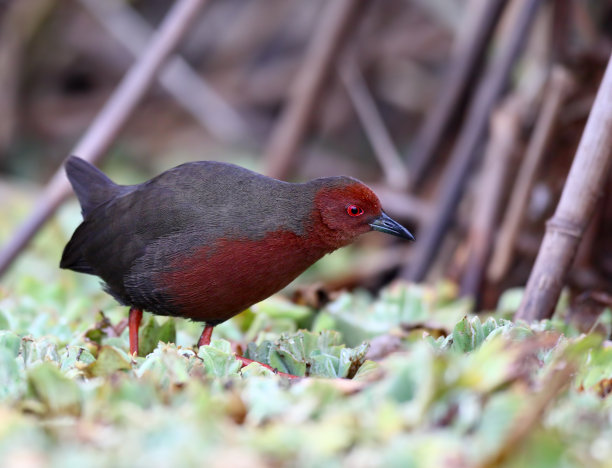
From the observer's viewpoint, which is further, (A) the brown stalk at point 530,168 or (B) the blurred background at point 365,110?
(B) the blurred background at point 365,110

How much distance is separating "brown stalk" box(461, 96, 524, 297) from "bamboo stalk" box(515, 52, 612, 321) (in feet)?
4.49

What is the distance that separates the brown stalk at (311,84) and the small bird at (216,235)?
250cm

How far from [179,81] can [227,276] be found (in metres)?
4.09

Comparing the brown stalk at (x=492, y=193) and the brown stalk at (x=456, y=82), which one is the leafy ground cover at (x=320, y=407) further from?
the brown stalk at (x=456, y=82)

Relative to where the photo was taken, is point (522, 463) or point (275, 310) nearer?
point (522, 463)

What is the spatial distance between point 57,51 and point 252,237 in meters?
5.24

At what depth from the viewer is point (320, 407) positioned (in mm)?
1699

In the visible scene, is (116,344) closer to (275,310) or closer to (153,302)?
(153,302)

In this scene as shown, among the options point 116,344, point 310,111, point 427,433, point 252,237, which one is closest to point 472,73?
point 310,111

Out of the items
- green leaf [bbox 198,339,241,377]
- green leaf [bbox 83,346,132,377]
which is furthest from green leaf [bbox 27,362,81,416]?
green leaf [bbox 198,339,241,377]

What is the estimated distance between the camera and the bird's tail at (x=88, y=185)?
3.51 meters

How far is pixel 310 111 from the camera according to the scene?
5.64 meters

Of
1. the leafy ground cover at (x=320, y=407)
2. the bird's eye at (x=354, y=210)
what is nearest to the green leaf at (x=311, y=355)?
the leafy ground cover at (x=320, y=407)

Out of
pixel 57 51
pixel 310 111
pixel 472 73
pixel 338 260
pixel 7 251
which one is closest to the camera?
pixel 7 251
